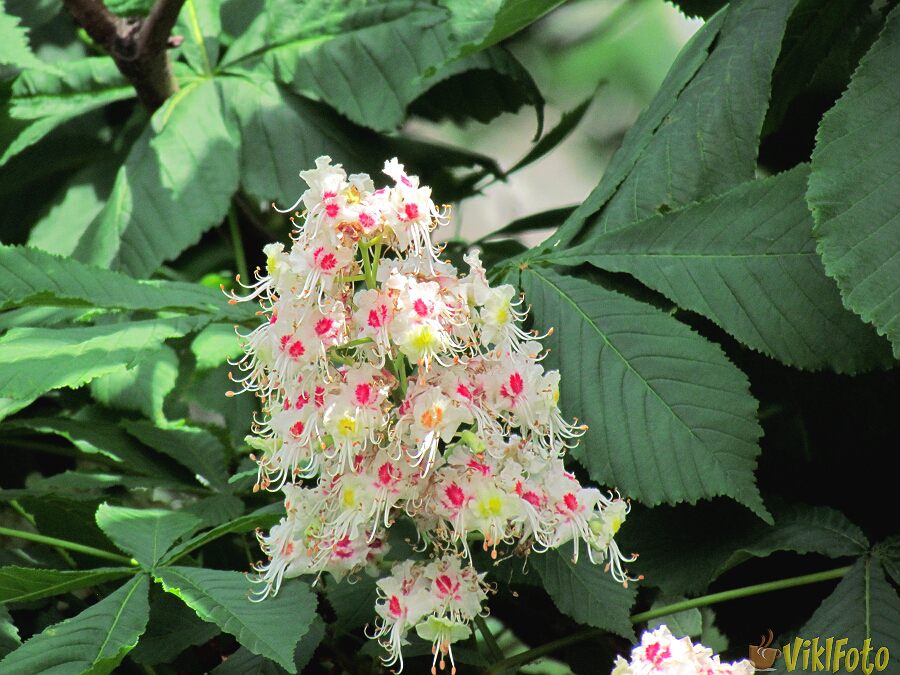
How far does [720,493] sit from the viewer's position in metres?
0.67

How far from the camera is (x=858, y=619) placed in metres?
0.69

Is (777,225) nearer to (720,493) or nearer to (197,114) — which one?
(720,493)

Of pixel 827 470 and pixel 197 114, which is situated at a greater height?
pixel 197 114

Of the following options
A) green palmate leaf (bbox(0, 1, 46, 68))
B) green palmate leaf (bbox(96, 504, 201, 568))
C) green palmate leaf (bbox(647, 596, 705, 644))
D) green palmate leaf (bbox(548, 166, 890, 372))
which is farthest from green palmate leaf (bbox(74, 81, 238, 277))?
green palmate leaf (bbox(647, 596, 705, 644))

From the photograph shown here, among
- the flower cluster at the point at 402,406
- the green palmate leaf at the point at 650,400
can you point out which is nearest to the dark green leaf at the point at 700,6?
the green palmate leaf at the point at 650,400

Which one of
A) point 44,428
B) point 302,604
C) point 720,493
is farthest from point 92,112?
point 720,493

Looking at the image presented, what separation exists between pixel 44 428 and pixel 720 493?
59 cm

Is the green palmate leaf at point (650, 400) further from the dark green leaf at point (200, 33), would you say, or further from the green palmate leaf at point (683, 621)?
the dark green leaf at point (200, 33)

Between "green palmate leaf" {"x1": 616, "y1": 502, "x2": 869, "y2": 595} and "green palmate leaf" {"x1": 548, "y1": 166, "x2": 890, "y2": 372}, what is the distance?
13cm

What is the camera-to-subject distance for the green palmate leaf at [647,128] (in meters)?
0.84

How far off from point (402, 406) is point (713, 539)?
31cm

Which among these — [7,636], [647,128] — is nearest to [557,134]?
[647,128]

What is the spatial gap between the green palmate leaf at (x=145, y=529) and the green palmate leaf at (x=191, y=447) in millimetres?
122

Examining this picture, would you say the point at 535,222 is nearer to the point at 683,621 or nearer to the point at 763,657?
the point at 683,621
